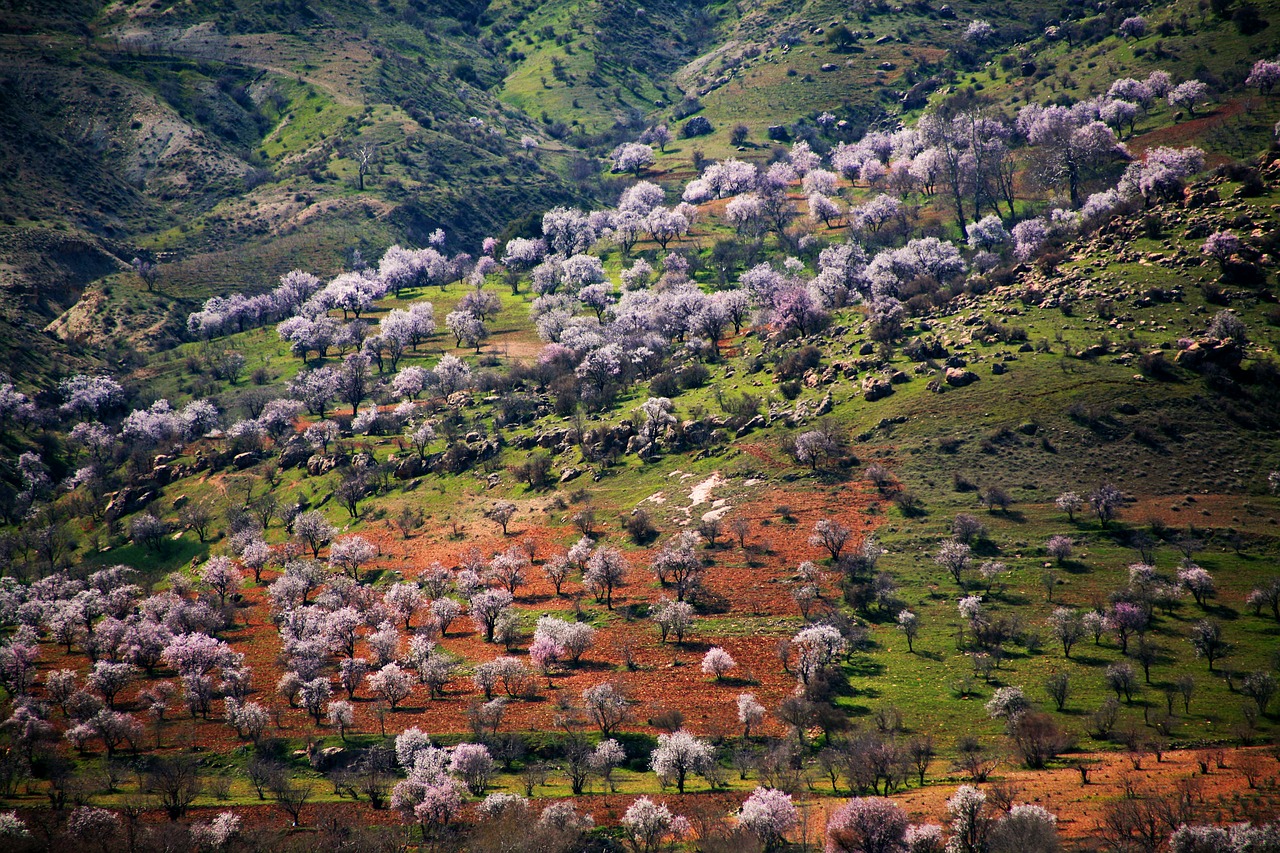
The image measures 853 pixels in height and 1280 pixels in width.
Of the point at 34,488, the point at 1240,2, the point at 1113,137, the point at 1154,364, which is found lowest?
the point at 34,488

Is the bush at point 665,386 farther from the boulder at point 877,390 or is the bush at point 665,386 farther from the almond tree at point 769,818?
the almond tree at point 769,818

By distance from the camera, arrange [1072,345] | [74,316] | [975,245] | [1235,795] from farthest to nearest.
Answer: [74,316] → [975,245] → [1072,345] → [1235,795]

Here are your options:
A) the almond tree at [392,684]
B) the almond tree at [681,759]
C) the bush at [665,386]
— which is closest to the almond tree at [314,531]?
the almond tree at [392,684]

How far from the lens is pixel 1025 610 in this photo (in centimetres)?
6512

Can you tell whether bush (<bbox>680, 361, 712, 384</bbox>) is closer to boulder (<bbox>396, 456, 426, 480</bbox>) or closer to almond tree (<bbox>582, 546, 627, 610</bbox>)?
boulder (<bbox>396, 456, 426, 480</bbox>)

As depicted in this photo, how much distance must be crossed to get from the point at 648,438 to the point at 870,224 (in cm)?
8739

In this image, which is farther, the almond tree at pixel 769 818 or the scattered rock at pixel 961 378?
the scattered rock at pixel 961 378

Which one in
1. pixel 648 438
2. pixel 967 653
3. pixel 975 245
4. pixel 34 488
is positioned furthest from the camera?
pixel 975 245

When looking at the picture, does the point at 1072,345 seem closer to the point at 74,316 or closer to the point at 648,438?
the point at 648,438

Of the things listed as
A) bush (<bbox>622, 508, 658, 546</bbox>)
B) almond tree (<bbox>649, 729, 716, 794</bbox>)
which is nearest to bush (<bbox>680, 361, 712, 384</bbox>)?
bush (<bbox>622, 508, 658, 546</bbox>)

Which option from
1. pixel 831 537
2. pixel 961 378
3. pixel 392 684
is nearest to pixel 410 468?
pixel 392 684

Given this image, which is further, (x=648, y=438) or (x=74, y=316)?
(x=74, y=316)

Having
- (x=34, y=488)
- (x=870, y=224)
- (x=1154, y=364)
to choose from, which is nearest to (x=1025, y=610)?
(x=1154, y=364)

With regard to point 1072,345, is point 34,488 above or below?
below
